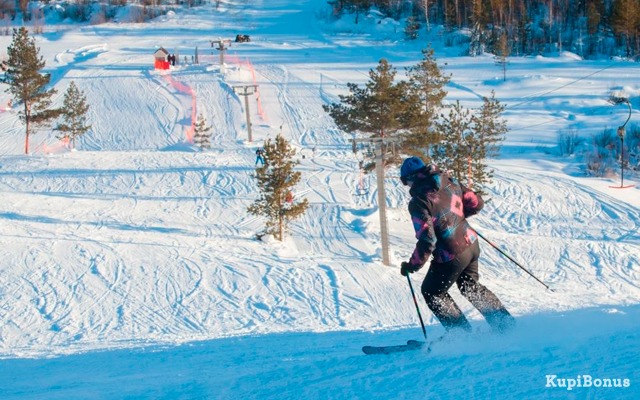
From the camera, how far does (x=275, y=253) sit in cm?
1678

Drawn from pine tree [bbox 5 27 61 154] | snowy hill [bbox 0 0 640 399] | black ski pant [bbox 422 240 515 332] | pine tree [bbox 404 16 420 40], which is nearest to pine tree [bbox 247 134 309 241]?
snowy hill [bbox 0 0 640 399]

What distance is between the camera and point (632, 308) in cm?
614

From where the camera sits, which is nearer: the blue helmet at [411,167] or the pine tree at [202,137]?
the blue helmet at [411,167]

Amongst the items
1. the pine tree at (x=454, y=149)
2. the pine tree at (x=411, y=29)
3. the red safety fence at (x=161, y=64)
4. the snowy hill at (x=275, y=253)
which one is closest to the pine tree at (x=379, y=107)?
the pine tree at (x=454, y=149)

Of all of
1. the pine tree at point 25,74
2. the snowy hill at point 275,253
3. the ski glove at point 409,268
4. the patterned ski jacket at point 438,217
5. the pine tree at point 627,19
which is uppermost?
the pine tree at point 627,19

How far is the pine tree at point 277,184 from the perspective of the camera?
17422 mm

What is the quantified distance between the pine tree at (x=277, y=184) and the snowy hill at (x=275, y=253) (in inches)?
36.8

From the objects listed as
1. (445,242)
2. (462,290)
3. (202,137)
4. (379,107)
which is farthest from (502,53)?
(445,242)

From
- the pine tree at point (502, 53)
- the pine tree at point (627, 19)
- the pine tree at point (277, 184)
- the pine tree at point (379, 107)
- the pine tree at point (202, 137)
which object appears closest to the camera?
the pine tree at point (277, 184)

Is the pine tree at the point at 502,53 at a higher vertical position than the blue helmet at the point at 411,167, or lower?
higher

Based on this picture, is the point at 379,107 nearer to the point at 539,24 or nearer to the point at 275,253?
the point at 275,253

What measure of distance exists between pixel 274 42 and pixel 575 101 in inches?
1292

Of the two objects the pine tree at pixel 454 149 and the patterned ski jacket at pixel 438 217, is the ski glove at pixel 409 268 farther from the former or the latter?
the pine tree at pixel 454 149

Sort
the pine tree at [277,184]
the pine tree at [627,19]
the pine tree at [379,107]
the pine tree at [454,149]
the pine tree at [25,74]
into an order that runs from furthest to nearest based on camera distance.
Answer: the pine tree at [627,19] < the pine tree at [25,74] < the pine tree at [454,149] < the pine tree at [379,107] < the pine tree at [277,184]
